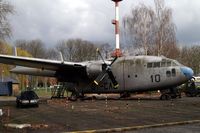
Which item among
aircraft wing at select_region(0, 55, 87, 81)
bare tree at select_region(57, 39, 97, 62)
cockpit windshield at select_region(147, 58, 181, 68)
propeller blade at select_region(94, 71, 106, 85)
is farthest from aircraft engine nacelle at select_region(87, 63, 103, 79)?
bare tree at select_region(57, 39, 97, 62)

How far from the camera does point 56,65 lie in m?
32.3

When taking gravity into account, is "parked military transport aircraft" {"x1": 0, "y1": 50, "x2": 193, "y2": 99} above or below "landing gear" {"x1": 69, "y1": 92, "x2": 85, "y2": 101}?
above

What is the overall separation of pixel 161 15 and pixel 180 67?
29506 mm

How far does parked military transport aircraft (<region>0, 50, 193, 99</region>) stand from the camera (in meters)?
30.7

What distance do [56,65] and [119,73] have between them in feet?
17.9

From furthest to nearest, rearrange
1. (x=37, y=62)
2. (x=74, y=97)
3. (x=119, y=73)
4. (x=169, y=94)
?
1. (x=74, y=97)
2. (x=119, y=73)
3. (x=169, y=94)
4. (x=37, y=62)

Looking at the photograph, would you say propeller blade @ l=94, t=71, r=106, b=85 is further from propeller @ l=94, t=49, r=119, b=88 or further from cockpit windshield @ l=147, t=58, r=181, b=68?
cockpit windshield @ l=147, t=58, r=181, b=68

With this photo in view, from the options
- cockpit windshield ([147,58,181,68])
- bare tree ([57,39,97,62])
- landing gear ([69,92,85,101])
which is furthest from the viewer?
bare tree ([57,39,97,62])

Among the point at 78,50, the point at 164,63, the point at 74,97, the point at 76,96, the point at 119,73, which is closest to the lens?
the point at 164,63

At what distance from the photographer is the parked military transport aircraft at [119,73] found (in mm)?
30672

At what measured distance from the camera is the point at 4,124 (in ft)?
53.3

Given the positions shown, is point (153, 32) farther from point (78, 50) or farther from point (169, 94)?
point (78, 50)

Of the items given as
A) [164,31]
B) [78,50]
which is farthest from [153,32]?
[78,50]

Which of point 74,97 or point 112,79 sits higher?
point 112,79
